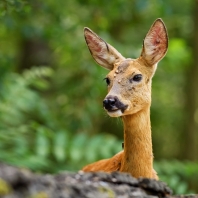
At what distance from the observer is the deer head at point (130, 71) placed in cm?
468

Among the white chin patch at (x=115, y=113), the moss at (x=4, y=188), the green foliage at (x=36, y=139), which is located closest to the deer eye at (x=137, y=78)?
the white chin patch at (x=115, y=113)

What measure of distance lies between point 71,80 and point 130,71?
352 centimetres

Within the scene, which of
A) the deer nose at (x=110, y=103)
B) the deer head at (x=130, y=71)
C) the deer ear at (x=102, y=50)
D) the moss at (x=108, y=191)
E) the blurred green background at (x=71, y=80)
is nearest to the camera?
the moss at (x=108, y=191)

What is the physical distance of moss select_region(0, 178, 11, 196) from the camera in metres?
2.29

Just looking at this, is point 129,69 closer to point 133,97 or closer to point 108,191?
point 133,97

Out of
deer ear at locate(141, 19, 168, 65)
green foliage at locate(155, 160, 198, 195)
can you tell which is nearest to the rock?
deer ear at locate(141, 19, 168, 65)

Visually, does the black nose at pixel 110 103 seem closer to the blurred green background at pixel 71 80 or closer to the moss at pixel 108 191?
the blurred green background at pixel 71 80

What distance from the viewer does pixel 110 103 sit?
451 cm

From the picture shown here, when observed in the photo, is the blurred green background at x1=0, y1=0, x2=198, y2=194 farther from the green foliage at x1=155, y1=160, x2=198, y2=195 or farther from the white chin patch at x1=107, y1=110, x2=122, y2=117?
the white chin patch at x1=107, y1=110, x2=122, y2=117

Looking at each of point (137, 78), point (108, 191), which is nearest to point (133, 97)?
point (137, 78)

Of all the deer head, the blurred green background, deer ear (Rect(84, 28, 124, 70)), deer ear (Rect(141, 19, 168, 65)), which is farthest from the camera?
the blurred green background

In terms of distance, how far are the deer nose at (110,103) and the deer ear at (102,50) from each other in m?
0.84

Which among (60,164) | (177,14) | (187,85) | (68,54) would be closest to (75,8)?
(68,54)

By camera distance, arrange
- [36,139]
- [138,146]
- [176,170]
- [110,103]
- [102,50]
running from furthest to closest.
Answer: [176,170] → [36,139] → [102,50] → [138,146] → [110,103]
